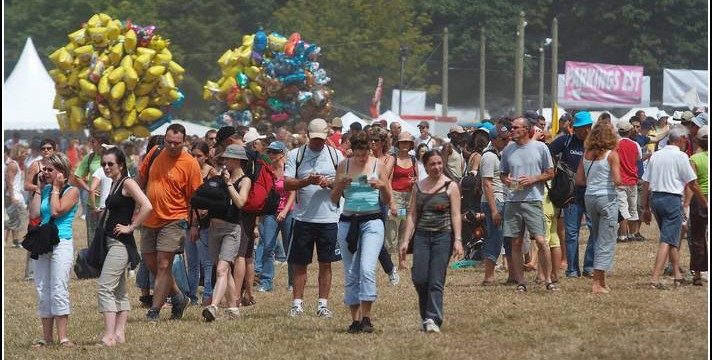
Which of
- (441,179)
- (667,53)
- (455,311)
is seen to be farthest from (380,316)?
(667,53)

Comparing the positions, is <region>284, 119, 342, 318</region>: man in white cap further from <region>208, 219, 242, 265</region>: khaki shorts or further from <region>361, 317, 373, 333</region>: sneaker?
<region>361, 317, 373, 333</region>: sneaker

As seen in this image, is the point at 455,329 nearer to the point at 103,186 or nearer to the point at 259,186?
the point at 259,186

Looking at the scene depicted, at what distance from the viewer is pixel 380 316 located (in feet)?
44.4

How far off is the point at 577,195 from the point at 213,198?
4535mm

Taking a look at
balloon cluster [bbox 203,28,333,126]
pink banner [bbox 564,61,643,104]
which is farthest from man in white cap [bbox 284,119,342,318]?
pink banner [bbox 564,61,643,104]

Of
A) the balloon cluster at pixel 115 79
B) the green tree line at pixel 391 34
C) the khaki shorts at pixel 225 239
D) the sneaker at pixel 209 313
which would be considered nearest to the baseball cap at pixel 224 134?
the khaki shorts at pixel 225 239

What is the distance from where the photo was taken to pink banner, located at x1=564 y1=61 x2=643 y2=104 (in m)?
59.2

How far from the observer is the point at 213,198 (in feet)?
44.3

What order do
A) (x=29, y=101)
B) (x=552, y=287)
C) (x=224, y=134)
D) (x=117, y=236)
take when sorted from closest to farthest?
(x=117, y=236) → (x=224, y=134) → (x=552, y=287) → (x=29, y=101)

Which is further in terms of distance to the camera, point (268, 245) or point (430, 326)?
point (268, 245)

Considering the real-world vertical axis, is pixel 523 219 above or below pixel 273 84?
below

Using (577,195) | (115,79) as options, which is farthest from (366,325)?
(115,79)

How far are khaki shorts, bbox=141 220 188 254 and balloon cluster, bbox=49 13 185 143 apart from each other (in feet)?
54.9

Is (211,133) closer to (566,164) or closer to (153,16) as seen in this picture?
(566,164)
